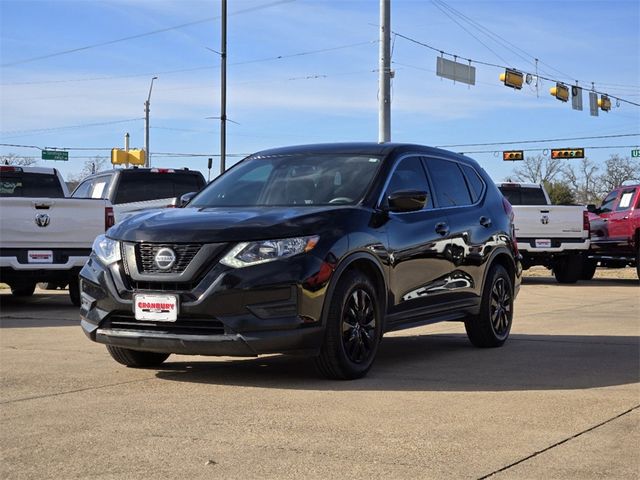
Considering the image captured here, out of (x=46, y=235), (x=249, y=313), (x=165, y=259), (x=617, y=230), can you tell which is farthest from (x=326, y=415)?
(x=617, y=230)

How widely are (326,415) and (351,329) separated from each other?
1323 mm

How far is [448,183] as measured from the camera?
8.76 metres

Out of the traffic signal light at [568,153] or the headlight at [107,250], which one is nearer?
the headlight at [107,250]

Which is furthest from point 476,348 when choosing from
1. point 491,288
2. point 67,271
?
point 67,271

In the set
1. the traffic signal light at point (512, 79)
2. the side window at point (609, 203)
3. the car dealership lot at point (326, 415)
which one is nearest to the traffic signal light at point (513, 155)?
the traffic signal light at point (512, 79)

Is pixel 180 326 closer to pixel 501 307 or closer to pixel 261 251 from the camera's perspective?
pixel 261 251

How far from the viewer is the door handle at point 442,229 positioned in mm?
8109

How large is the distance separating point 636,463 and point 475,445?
79cm

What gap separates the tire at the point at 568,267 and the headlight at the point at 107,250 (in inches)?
584

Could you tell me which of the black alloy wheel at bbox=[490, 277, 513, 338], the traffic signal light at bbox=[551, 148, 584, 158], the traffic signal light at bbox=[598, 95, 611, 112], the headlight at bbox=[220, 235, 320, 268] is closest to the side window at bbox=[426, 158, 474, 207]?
the black alloy wheel at bbox=[490, 277, 513, 338]

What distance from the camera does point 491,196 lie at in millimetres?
9453

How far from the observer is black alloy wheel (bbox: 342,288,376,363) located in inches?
269

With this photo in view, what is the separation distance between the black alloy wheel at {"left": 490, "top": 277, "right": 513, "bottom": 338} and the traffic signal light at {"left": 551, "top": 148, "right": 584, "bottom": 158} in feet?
189

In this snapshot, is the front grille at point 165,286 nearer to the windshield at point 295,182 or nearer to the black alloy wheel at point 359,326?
the black alloy wheel at point 359,326
